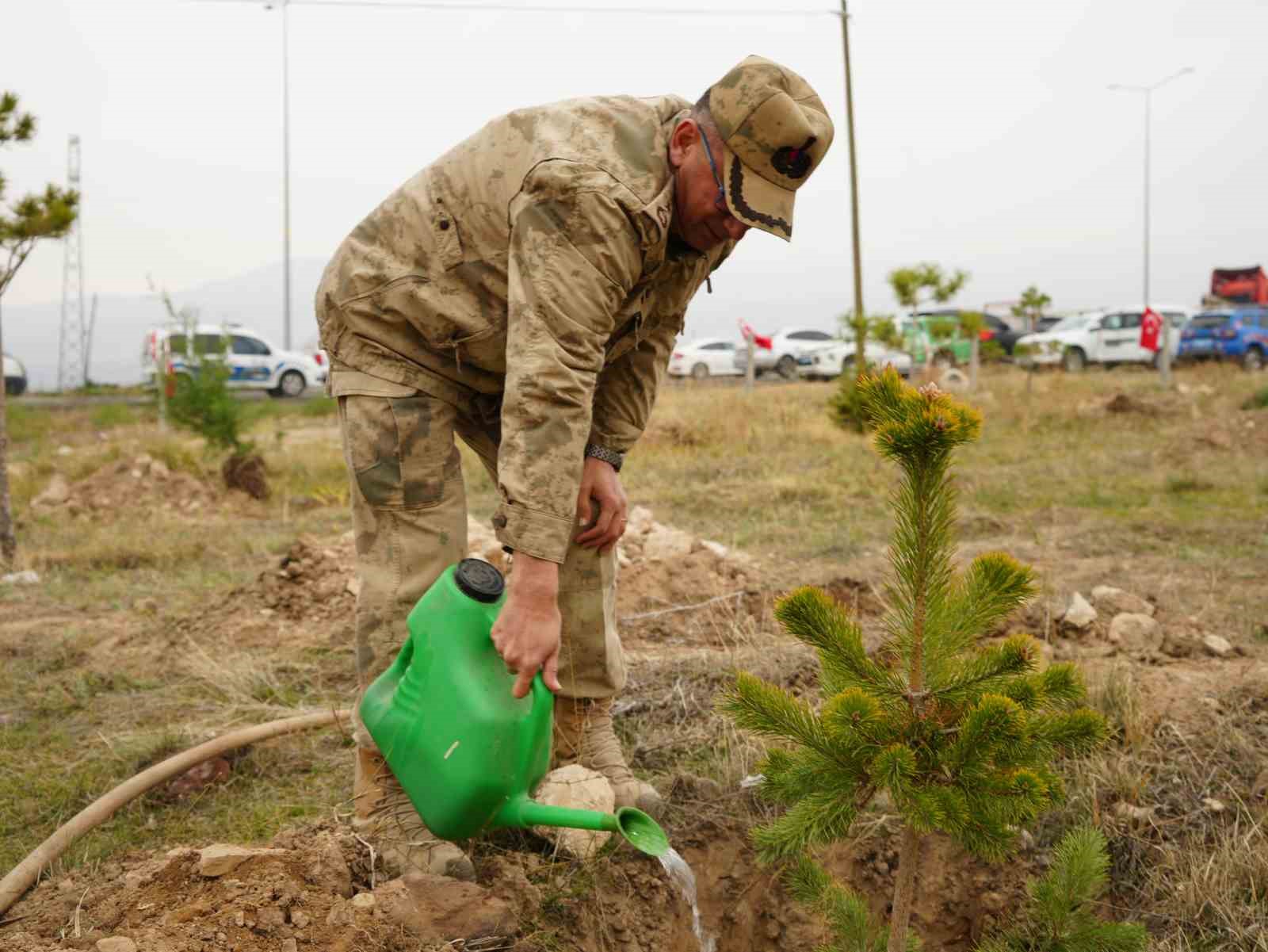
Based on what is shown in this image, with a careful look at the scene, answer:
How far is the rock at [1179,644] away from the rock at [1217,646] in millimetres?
31

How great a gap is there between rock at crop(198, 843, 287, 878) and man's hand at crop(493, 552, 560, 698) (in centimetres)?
56

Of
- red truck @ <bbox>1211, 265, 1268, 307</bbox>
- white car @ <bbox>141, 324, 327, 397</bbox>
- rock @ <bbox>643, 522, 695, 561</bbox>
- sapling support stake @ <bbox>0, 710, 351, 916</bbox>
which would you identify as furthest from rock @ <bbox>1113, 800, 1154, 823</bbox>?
red truck @ <bbox>1211, 265, 1268, 307</bbox>

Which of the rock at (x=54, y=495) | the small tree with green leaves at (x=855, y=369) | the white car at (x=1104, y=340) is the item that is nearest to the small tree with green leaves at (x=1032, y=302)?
the white car at (x=1104, y=340)

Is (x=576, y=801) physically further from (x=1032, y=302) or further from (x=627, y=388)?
(x=1032, y=302)

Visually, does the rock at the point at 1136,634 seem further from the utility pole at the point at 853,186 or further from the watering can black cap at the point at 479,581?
the utility pole at the point at 853,186

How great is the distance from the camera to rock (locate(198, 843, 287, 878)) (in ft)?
6.05

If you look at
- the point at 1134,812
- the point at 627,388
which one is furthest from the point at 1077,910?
the point at 627,388

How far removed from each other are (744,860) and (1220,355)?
64.0ft

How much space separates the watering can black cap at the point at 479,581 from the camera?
191 cm

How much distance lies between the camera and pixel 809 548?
5453mm

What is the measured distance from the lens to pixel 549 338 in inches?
70.3

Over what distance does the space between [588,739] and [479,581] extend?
717 millimetres

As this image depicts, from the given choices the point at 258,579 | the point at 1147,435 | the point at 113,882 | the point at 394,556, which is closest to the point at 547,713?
the point at 394,556

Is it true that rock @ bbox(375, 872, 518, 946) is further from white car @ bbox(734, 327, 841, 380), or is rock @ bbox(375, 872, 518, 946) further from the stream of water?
white car @ bbox(734, 327, 841, 380)
